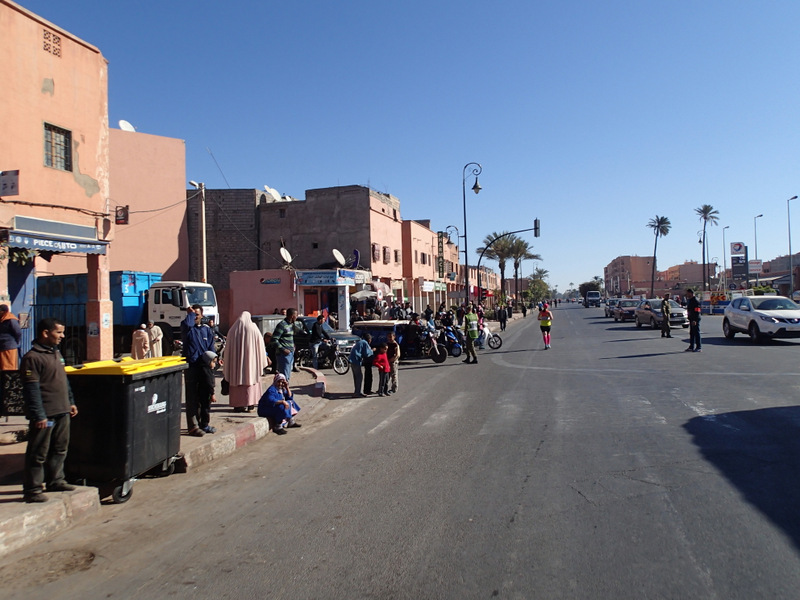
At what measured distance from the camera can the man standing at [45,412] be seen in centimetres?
529

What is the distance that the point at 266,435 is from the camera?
30.0ft

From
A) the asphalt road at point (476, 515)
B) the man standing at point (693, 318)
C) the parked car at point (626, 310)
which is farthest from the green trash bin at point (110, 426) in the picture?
the parked car at point (626, 310)

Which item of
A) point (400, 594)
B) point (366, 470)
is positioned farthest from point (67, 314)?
point (400, 594)

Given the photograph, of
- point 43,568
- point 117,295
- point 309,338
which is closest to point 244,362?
point 43,568

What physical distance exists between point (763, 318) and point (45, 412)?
21954 millimetres

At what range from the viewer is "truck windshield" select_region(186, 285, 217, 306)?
77.8 feet

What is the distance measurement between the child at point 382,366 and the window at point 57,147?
27.2 ft

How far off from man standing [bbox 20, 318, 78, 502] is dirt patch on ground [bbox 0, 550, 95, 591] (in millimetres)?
838

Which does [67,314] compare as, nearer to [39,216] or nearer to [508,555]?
[39,216]

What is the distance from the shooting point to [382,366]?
12875 mm

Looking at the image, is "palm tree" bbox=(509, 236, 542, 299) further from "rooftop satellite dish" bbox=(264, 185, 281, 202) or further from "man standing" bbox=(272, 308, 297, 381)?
"man standing" bbox=(272, 308, 297, 381)

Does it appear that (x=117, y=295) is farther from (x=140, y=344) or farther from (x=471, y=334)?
(x=471, y=334)

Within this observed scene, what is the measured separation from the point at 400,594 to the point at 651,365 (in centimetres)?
1340

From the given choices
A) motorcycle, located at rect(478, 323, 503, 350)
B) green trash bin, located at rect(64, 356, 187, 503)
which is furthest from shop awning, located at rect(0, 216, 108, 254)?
motorcycle, located at rect(478, 323, 503, 350)
